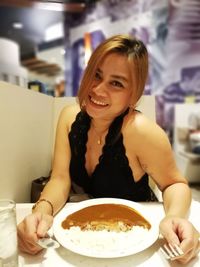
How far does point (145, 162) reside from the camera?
41.3 inches

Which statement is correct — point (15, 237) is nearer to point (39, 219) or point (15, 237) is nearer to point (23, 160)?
point (39, 219)

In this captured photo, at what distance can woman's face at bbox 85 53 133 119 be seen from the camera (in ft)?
3.18

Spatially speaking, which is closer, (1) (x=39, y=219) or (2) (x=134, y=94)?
(1) (x=39, y=219)

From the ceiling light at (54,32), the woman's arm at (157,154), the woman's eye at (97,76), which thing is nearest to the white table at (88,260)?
the woman's arm at (157,154)

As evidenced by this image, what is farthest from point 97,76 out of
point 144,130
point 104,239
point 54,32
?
point 54,32

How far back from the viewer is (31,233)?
25.8 inches

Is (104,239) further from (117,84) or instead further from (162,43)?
(162,43)

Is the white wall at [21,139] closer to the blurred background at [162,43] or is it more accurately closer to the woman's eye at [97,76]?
the woman's eye at [97,76]

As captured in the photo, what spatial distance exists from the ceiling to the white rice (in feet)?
13.2

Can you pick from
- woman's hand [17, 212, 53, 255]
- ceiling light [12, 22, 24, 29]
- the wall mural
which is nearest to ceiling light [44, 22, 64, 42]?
ceiling light [12, 22, 24, 29]

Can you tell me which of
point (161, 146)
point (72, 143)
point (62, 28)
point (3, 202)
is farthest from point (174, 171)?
point (62, 28)

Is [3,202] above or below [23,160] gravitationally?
above

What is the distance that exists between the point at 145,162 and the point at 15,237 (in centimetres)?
59

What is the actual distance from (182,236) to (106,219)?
0.23 meters
